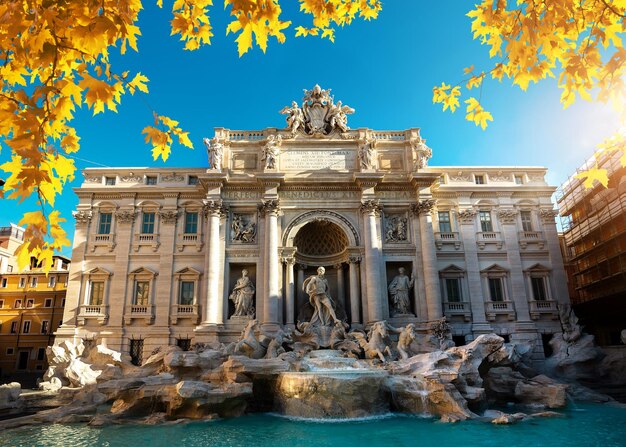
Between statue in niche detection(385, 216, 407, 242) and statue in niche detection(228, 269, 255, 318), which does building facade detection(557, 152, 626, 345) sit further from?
statue in niche detection(228, 269, 255, 318)

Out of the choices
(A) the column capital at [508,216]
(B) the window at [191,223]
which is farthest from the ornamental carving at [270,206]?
(A) the column capital at [508,216]

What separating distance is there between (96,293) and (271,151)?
13.4 metres

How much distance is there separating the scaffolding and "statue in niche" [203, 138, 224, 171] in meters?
21.4

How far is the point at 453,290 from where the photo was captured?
25094 millimetres

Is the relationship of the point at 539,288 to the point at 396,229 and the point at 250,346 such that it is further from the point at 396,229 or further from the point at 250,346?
the point at 250,346

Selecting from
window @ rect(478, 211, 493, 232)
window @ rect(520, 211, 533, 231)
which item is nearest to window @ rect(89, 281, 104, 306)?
window @ rect(478, 211, 493, 232)

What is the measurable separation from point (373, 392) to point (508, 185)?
18.5 metres

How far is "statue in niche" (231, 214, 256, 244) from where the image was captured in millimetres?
24794

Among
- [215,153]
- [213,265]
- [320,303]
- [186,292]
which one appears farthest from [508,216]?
[186,292]

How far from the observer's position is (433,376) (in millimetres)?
14742

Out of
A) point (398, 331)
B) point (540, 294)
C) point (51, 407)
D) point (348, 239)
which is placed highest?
point (348, 239)

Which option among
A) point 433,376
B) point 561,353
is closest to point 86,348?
point 433,376

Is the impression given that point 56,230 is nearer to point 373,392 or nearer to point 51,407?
point 373,392

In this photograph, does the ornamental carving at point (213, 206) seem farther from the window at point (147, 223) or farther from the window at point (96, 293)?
the window at point (96, 293)
